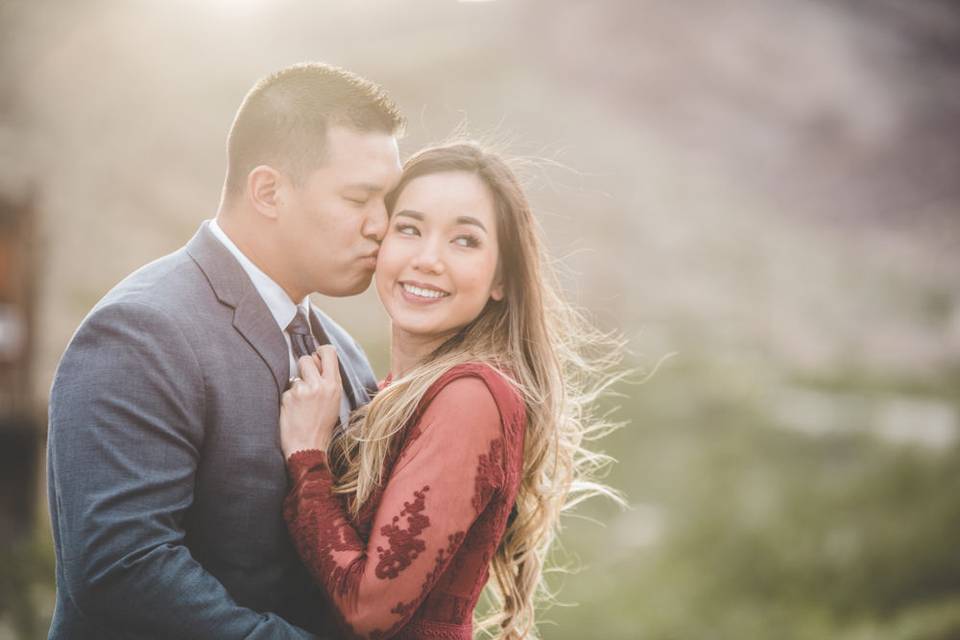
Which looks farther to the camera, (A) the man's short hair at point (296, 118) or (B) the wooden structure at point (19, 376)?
(B) the wooden structure at point (19, 376)

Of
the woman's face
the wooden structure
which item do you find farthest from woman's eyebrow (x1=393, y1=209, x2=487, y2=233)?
the wooden structure

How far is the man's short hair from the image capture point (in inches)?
94.3

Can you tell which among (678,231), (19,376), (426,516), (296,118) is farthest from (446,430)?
(678,231)

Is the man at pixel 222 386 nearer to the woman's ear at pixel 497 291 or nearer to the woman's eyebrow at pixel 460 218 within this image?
the woman's eyebrow at pixel 460 218

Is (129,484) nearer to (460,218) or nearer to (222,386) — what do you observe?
(222,386)

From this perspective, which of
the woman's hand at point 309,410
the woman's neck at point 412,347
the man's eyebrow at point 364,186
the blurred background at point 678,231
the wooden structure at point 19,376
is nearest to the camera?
the woman's hand at point 309,410

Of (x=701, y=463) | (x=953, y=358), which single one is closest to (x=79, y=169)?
(x=701, y=463)

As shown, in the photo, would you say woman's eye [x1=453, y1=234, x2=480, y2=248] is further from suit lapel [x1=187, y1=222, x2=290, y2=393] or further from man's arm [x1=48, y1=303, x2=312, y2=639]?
man's arm [x1=48, y1=303, x2=312, y2=639]

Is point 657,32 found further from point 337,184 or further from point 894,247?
point 337,184

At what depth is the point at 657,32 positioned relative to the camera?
1681 cm

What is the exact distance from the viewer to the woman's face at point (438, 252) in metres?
2.44

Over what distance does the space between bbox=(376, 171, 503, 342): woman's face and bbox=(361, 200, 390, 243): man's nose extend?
0.03 m

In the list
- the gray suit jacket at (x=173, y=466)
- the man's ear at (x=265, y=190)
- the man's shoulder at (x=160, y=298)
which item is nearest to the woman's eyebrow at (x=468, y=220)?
the man's ear at (x=265, y=190)

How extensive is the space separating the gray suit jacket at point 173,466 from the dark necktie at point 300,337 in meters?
0.10
